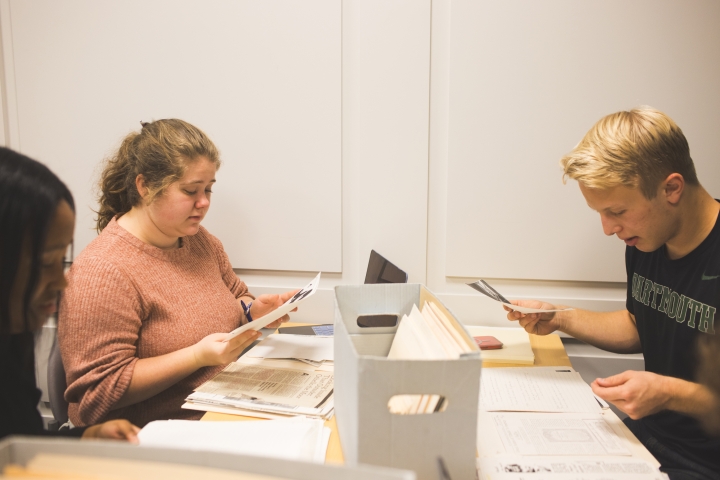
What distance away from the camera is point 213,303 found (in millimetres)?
1419

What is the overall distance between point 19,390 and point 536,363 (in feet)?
3.91

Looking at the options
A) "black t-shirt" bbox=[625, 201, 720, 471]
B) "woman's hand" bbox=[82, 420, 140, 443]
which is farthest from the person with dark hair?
"black t-shirt" bbox=[625, 201, 720, 471]

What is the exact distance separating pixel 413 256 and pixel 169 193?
880 millimetres

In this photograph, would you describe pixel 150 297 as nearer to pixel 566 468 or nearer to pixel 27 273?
pixel 27 273

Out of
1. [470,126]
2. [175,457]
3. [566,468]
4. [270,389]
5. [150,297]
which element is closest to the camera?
[175,457]

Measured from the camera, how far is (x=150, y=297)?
125 cm

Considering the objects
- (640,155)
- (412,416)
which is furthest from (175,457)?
(640,155)

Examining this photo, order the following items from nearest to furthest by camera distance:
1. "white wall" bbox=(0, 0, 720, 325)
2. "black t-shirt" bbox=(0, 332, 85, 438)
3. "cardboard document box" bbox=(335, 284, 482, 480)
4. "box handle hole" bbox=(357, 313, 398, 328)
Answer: "cardboard document box" bbox=(335, 284, 482, 480) → "black t-shirt" bbox=(0, 332, 85, 438) → "box handle hole" bbox=(357, 313, 398, 328) → "white wall" bbox=(0, 0, 720, 325)

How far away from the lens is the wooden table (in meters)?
0.87

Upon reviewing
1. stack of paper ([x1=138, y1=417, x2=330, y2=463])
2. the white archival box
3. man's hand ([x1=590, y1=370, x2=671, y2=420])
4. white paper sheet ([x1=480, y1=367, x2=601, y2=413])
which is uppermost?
the white archival box

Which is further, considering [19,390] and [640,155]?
[640,155]

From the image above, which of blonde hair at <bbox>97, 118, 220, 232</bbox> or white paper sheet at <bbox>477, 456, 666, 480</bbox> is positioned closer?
white paper sheet at <bbox>477, 456, 666, 480</bbox>

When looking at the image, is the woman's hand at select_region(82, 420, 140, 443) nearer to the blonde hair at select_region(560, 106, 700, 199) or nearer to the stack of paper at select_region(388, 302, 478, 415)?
the stack of paper at select_region(388, 302, 478, 415)

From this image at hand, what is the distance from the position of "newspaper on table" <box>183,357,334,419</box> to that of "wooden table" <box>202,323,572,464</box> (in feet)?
0.07
